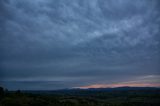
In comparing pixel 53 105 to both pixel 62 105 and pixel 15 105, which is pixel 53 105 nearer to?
pixel 62 105

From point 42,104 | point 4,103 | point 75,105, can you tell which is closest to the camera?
point 4,103

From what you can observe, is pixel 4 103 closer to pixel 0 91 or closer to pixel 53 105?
pixel 53 105

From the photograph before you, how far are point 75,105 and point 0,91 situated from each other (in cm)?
2233

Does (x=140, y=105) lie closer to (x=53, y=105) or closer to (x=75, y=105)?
(x=75, y=105)

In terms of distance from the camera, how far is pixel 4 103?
50781 millimetres

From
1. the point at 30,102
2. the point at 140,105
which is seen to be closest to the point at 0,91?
the point at 30,102

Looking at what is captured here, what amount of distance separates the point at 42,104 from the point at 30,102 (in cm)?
312

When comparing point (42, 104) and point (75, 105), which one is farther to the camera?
point (75, 105)

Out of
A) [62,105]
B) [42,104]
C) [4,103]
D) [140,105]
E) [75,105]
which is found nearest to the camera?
[4,103]

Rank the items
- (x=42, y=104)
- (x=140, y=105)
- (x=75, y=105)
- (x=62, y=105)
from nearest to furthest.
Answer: (x=42, y=104) < (x=62, y=105) < (x=75, y=105) < (x=140, y=105)

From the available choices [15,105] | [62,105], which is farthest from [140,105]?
[15,105]

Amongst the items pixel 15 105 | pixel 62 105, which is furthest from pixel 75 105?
pixel 15 105

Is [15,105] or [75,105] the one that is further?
[75,105]

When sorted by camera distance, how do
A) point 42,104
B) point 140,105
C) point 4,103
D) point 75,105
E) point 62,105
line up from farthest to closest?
point 140,105 < point 75,105 < point 62,105 < point 42,104 < point 4,103
